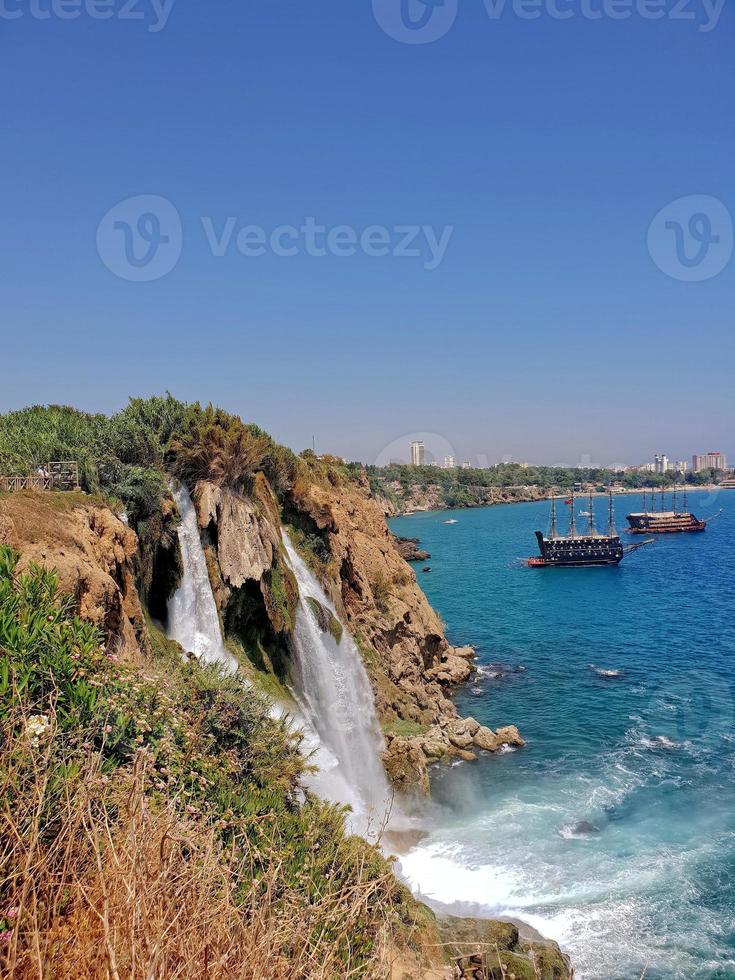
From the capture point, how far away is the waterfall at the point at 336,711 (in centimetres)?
1778

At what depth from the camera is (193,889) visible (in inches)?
160

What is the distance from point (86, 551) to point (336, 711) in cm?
1154

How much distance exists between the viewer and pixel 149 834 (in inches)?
168

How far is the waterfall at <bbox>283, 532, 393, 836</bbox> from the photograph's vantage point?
1778 cm

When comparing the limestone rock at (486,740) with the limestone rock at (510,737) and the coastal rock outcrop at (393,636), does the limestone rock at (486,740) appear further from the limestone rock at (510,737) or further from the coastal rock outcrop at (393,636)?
the limestone rock at (510,737)

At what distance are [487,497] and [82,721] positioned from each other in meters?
157

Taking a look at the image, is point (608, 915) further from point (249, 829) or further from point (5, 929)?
point (5, 929)

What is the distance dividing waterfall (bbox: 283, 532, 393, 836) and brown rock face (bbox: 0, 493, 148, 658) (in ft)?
23.2

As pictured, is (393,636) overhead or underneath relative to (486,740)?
overhead

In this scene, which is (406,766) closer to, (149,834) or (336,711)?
(336,711)

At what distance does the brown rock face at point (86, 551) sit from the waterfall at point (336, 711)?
708 cm

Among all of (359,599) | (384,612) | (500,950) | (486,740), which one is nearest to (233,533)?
(359,599)

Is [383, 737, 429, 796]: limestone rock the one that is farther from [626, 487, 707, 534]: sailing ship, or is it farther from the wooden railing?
[626, 487, 707, 534]: sailing ship

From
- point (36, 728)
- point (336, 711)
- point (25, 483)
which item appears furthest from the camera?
point (336, 711)
